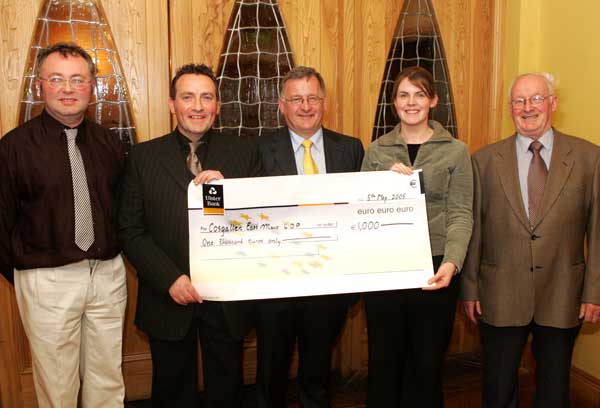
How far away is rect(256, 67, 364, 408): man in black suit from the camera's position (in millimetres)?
2113

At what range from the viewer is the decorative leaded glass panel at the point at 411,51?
3.08 meters

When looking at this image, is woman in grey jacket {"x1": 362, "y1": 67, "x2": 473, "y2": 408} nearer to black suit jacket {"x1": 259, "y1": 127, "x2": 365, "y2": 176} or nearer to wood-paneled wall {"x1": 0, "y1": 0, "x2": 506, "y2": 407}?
black suit jacket {"x1": 259, "y1": 127, "x2": 365, "y2": 176}

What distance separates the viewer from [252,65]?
9.43ft

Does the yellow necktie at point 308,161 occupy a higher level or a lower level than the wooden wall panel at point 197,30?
lower

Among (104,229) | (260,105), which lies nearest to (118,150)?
(104,229)

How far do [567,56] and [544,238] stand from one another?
4.39 ft

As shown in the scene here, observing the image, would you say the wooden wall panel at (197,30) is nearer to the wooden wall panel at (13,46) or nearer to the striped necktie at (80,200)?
the wooden wall panel at (13,46)

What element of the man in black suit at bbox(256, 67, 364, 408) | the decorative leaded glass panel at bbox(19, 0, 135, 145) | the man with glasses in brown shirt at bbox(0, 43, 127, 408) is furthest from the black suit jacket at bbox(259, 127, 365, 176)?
the decorative leaded glass panel at bbox(19, 0, 135, 145)

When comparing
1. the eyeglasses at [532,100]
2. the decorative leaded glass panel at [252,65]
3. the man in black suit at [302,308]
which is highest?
the decorative leaded glass panel at [252,65]

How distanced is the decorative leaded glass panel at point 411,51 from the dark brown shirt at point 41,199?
1.76 metres

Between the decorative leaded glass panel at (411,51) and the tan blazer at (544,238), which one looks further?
the decorative leaded glass panel at (411,51)

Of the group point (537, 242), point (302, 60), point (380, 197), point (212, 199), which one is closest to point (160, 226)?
point (212, 199)

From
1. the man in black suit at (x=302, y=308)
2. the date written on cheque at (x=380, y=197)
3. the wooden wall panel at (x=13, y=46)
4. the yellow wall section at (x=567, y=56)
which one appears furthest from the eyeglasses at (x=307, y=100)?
the yellow wall section at (x=567, y=56)

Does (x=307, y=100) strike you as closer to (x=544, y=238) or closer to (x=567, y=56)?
(x=544, y=238)
